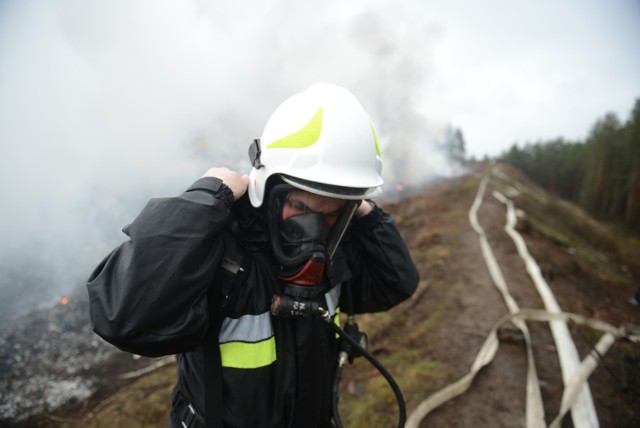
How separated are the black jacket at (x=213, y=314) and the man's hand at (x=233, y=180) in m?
0.08

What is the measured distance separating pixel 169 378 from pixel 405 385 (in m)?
3.85

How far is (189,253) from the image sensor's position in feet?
4.56

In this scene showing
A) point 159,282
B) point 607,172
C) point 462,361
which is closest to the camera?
point 159,282

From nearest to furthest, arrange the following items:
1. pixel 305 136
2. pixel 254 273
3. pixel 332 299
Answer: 1. pixel 254 273
2. pixel 305 136
3. pixel 332 299

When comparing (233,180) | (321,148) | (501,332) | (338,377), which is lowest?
(501,332)

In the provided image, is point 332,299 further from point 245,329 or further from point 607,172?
point 607,172

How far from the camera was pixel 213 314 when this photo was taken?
1528 mm

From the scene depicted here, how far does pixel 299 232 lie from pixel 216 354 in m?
0.79

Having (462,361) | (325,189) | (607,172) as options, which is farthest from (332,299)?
(607,172)

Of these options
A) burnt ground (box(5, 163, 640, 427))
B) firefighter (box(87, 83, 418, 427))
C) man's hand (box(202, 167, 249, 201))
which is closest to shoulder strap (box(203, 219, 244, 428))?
firefighter (box(87, 83, 418, 427))

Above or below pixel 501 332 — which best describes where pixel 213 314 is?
above

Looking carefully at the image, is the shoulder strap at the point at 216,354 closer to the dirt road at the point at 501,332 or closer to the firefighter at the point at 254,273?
the firefighter at the point at 254,273

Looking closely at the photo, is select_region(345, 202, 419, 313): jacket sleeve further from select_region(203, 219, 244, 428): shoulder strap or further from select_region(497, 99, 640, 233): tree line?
select_region(497, 99, 640, 233): tree line

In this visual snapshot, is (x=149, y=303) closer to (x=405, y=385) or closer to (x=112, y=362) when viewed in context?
(x=405, y=385)
